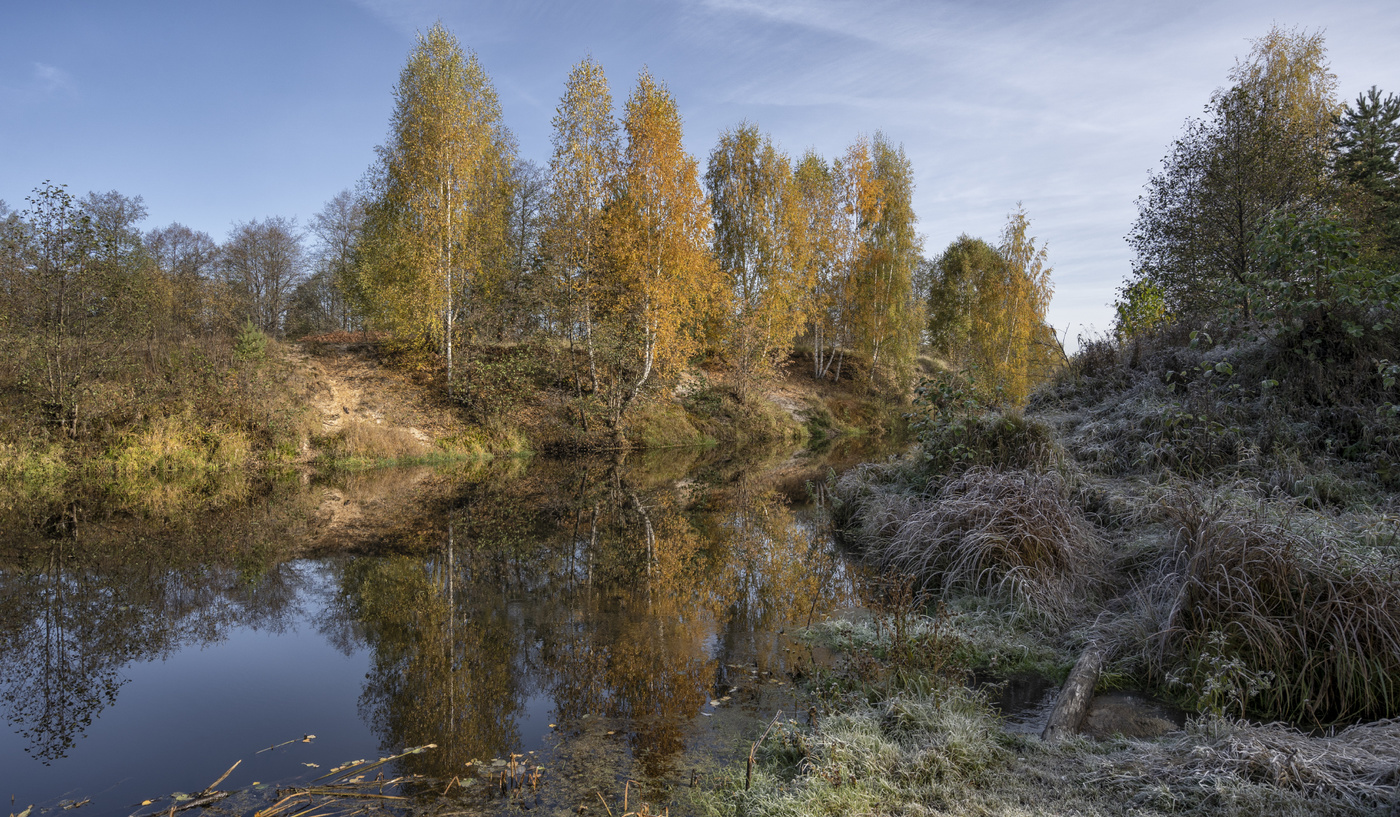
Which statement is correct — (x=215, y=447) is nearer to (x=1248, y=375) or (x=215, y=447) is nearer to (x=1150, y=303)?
(x=1248, y=375)

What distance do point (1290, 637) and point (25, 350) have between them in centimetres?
2127

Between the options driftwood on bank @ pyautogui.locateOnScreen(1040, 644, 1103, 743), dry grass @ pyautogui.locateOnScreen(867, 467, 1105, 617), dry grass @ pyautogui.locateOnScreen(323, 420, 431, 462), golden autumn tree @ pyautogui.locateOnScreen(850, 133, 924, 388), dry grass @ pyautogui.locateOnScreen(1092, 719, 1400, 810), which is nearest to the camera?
dry grass @ pyautogui.locateOnScreen(1092, 719, 1400, 810)

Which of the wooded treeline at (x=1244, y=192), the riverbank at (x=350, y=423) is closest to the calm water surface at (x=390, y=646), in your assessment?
the riverbank at (x=350, y=423)

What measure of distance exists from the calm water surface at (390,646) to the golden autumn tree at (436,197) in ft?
36.3

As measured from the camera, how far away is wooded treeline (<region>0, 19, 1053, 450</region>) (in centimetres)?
1552

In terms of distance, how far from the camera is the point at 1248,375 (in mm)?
8727

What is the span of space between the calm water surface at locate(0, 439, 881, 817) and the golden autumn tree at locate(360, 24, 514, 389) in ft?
36.3

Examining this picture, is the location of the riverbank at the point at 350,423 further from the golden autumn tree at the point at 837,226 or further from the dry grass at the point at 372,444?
the golden autumn tree at the point at 837,226

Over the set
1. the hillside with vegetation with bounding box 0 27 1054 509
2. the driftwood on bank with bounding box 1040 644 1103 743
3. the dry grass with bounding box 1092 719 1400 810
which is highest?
the hillside with vegetation with bounding box 0 27 1054 509

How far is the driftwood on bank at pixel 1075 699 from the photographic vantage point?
3.83 meters

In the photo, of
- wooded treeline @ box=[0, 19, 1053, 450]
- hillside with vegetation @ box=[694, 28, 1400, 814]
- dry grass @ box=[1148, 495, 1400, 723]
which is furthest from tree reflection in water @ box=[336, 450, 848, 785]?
wooded treeline @ box=[0, 19, 1053, 450]

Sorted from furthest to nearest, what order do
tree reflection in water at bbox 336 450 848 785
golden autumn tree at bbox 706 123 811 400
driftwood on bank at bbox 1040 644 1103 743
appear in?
golden autumn tree at bbox 706 123 811 400
tree reflection in water at bbox 336 450 848 785
driftwood on bank at bbox 1040 644 1103 743

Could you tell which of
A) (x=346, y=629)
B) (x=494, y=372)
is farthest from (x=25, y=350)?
(x=346, y=629)

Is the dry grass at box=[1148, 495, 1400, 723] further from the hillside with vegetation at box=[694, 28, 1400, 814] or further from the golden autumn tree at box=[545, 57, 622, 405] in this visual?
the golden autumn tree at box=[545, 57, 622, 405]
